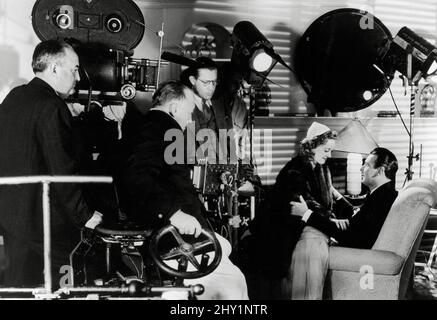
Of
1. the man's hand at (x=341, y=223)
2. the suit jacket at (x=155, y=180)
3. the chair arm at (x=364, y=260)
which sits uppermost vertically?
the suit jacket at (x=155, y=180)

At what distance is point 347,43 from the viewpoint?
318 cm

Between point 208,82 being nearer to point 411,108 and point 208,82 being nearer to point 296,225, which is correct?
point 296,225

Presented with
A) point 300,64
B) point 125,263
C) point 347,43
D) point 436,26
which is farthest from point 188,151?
point 436,26

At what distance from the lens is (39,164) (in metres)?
2.03

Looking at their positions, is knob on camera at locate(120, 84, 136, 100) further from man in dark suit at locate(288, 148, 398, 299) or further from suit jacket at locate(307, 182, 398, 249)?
suit jacket at locate(307, 182, 398, 249)

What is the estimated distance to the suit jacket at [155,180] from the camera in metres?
1.85

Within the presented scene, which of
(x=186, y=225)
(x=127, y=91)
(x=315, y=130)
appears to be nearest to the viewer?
(x=186, y=225)

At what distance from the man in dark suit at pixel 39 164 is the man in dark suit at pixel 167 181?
23cm

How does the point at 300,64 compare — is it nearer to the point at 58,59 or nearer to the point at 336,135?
the point at 336,135

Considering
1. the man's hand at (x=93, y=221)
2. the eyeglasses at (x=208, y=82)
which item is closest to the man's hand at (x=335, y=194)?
the eyeglasses at (x=208, y=82)

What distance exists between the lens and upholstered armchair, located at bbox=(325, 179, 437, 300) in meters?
2.26

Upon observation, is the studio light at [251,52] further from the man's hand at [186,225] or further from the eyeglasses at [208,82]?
the man's hand at [186,225]

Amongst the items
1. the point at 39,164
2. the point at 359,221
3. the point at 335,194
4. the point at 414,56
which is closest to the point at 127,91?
the point at 39,164

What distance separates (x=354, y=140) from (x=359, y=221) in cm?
60
